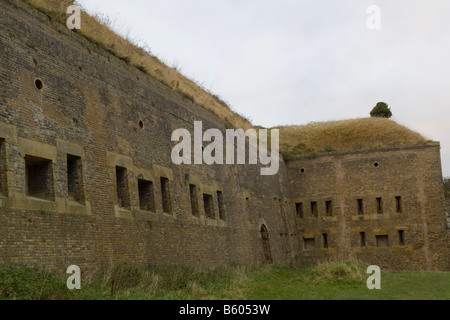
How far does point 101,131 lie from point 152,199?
9.75ft

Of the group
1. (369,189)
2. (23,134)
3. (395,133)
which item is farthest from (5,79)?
(395,133)

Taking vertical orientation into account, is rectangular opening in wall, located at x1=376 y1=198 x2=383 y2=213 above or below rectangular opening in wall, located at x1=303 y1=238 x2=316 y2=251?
above

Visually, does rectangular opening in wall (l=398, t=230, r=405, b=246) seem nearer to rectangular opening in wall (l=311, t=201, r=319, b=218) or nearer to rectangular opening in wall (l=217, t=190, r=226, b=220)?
rectangular opening in wall (l=311, t=201, r=319, b=218)

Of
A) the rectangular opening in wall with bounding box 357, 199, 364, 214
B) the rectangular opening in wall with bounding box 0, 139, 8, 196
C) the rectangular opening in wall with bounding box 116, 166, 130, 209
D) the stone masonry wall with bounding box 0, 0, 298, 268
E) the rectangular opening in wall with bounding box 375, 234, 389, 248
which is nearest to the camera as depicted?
the rectangular opening in wall with bounding box 0, 139, 8, 196

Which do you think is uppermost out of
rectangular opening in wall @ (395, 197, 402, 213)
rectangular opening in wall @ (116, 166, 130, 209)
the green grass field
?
rectangular opening in wall @ (116, 166, 130, 209)

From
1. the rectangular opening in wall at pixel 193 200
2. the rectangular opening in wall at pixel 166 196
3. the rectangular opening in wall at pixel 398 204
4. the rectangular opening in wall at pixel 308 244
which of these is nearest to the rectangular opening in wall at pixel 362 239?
the rectangular opening in wall at pixel 398 204

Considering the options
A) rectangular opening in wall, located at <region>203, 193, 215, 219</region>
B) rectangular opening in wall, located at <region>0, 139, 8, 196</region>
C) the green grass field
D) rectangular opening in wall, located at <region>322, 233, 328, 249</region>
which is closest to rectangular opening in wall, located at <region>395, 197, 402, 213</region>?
rectangular opening in wall, located at <region>322, 233, 328, 249</region>

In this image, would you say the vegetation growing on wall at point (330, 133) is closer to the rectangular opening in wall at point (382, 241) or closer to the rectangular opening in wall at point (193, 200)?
the rectangular opening in wall at point (193, 200)

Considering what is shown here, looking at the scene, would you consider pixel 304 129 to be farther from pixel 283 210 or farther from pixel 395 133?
pixel 283 210

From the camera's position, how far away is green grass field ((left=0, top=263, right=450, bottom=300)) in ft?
33.3

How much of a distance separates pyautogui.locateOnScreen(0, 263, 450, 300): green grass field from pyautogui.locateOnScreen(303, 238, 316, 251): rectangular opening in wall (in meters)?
14.1

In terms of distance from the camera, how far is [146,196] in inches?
645

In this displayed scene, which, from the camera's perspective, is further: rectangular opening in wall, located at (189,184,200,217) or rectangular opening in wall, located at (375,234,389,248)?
rectangular opening in wall, located at (375,234,389,248)

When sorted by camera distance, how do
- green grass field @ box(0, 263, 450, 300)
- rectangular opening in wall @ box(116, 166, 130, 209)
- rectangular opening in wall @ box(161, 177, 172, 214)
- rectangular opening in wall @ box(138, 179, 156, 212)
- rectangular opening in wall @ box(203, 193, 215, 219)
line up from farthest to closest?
rectangular opening in wall @ box(203, 193, 215, 219), rectangular opening in wall @ box(161, 177, 172, 214), rectangular opening in wall @ box(138, 179, 156, 212), rectangular opening in wall @ box(116, 166, 130, 209), green grass field @ box(0, 263, 450, 300)
